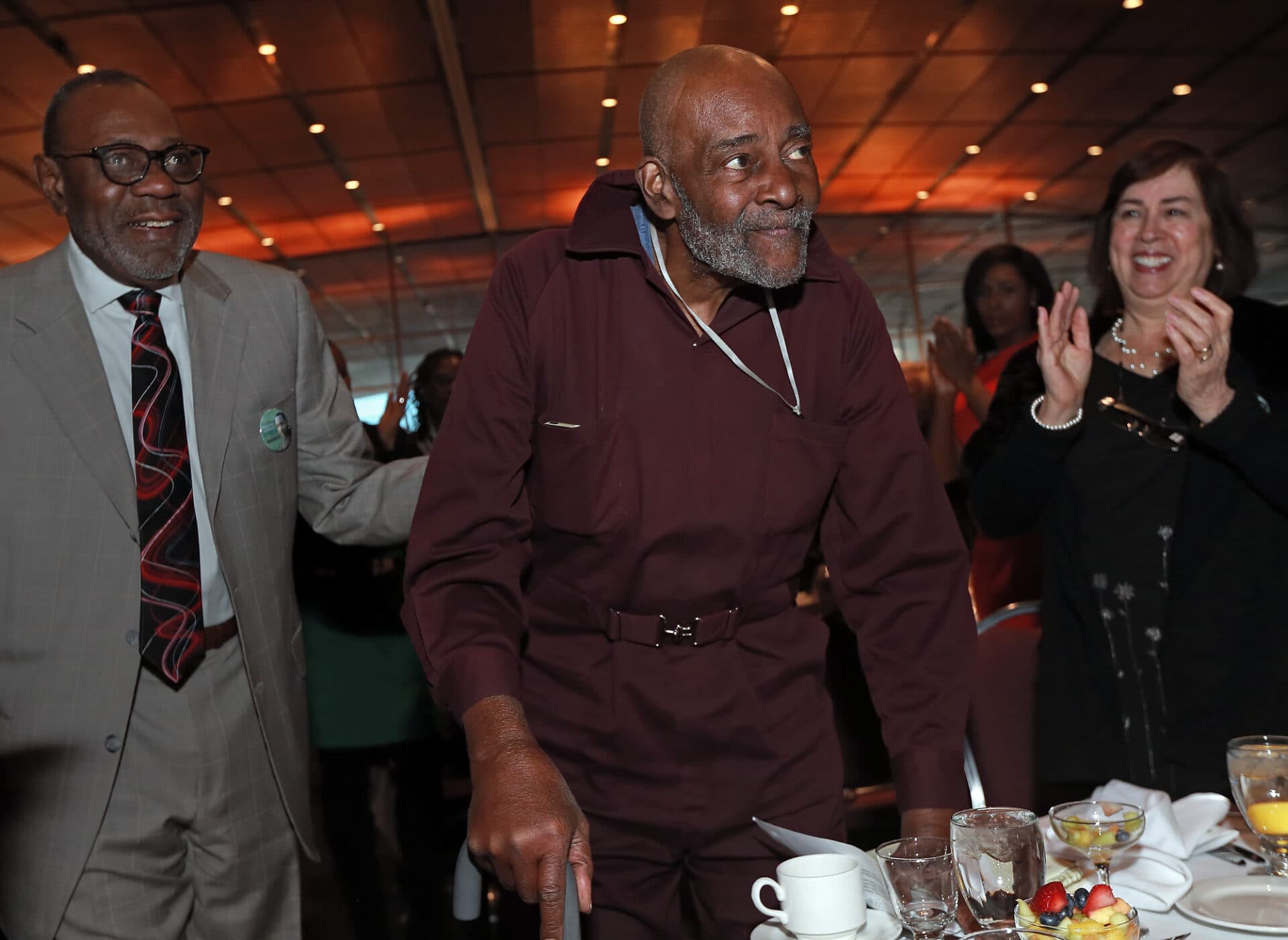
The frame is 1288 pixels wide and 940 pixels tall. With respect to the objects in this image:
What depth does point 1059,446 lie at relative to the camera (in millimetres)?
2139

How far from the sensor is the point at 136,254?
2.02 m

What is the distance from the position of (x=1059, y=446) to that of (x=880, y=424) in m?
0.61

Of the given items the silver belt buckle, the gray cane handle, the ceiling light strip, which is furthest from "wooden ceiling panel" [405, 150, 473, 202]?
the gray cane handle

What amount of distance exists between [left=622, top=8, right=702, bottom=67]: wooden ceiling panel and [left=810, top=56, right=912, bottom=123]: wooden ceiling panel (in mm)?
1341

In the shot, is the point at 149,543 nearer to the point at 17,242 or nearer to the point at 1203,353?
the point at 1203,353

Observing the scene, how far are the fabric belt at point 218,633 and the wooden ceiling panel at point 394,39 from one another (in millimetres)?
5668

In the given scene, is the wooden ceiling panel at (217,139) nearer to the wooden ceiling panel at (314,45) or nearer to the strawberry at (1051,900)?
the wooden ceiling panel at (314,45)

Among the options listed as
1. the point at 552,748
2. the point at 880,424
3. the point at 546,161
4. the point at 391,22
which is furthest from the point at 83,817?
the point at 546,161

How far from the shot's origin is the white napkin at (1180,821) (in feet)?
4.29

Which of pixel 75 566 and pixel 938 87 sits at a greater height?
pixel 938 87

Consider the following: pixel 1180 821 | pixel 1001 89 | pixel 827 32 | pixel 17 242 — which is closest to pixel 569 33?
pixel 827 32

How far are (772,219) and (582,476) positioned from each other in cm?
42

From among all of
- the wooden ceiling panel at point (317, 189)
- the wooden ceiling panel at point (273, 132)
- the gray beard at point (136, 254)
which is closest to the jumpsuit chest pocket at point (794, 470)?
the gray beard at point (136, 254)

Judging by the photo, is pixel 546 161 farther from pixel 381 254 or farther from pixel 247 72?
pixel 247 72
